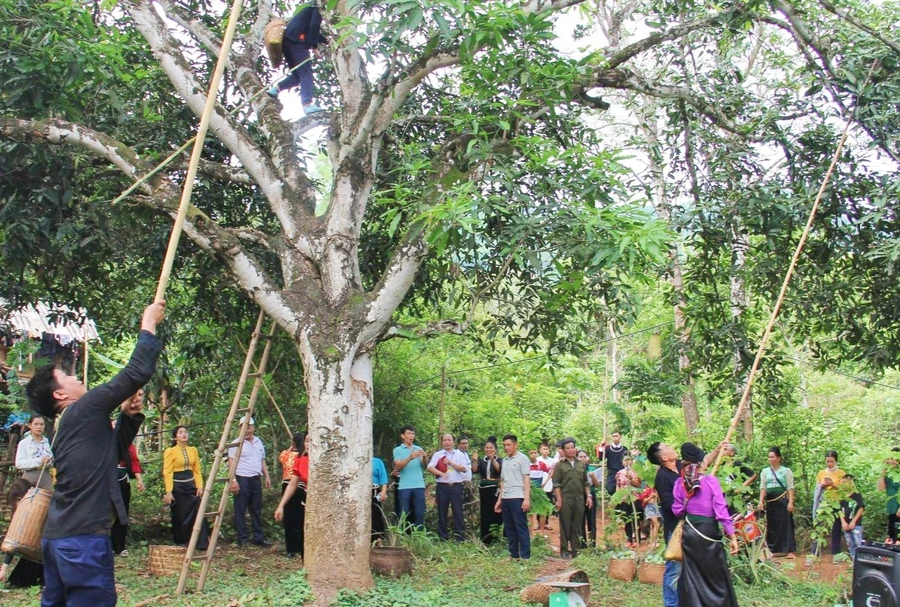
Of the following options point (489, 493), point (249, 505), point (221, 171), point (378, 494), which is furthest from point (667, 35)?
point (249, 505)

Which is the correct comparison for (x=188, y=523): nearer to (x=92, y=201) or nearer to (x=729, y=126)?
(x=92, y=201)

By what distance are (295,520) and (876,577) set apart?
6605 millimetres

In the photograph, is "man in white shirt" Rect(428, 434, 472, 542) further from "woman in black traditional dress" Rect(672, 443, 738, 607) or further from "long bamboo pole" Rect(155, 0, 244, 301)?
"long bamboo pole" Rect(155, 0, 244, 301)

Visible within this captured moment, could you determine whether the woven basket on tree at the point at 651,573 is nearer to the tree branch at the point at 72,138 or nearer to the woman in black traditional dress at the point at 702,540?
the woman in black traditional dress at the point at 702,540

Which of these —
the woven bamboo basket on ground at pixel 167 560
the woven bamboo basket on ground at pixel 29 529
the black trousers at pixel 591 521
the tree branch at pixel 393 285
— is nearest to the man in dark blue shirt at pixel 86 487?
Answer: the woven bamboo basket on ground at pixel 29 529

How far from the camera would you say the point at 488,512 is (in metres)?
12.7

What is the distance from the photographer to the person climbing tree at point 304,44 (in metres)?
8.71

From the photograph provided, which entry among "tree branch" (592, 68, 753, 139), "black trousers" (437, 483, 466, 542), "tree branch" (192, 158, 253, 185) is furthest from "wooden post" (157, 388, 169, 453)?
"tree branch" (592, 68, 753, 139)

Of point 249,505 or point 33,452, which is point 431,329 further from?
point 249,505

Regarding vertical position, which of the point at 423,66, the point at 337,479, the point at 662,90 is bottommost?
the point at 337,479

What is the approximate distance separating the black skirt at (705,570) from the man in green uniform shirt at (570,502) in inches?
188

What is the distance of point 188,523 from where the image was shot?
1038 centimetres

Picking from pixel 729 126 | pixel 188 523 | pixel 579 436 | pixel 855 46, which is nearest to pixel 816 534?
pixel 729 126

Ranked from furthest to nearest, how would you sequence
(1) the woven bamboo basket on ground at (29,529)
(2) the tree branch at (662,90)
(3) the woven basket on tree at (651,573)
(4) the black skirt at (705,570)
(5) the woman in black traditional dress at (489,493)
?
(5) the woman in black traditional dress at (489,493) → (3) the woven basket on tree at (651,573) → (2) the tree branch at (662,90) → (4) the black skirt at (705,570) → (1) the woven bamboo basket on ground at (29,529)
